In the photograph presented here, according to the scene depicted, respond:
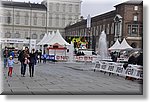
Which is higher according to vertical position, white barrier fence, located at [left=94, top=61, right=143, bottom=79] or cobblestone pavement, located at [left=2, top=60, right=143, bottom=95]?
white barrier fence, located at [left=94, top=61, right=143, bottom=79]

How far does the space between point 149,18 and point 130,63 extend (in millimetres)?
9142

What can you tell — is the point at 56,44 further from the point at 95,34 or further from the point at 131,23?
the point at 95,34

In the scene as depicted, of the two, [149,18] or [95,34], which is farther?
[95,34]

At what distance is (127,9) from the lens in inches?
2324

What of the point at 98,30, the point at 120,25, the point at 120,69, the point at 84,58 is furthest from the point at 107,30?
the point at 120,69

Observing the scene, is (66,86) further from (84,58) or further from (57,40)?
(84,58)

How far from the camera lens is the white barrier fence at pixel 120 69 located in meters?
17.0

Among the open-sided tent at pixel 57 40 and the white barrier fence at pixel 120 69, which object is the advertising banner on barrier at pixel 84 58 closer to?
the open-sided tent at pixel 57 40

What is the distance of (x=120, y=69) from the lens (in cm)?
1972

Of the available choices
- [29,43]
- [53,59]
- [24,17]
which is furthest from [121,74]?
[24,17]

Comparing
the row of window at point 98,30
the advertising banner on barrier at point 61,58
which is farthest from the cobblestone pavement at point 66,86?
the row of window at point 98,30

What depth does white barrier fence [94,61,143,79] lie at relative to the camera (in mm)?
17000

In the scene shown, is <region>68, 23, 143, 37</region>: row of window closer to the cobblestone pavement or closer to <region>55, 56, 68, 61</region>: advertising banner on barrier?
<region>55, 56, 68, 61</region>: advertising banner on barrier

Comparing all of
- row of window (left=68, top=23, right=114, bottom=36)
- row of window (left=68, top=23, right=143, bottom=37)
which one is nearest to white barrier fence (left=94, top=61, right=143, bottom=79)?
row of window (left=68, top=23, right=143, bottom=37)
